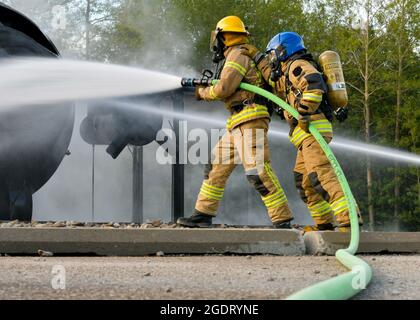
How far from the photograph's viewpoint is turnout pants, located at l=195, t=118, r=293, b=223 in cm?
576

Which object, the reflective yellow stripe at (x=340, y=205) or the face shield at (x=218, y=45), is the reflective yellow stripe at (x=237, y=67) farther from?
the reflective yellow stripe at (x=340, y=205)

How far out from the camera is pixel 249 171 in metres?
5.75

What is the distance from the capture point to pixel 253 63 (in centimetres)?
600

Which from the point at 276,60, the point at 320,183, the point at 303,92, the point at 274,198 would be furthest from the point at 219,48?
the point at 320,183

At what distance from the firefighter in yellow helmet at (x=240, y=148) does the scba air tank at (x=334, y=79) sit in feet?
1.88

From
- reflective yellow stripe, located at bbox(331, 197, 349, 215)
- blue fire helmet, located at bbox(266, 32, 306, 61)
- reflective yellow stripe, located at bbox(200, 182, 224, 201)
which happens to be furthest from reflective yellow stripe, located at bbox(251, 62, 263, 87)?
reflective yellow stripe, located at bbox(331, 197, 349, 215)

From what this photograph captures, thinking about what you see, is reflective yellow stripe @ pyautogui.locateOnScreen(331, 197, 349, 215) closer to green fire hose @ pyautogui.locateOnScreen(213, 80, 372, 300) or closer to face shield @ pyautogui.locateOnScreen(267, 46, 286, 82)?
green fire hose @ pyautogui.locateOnScreen(213, 80, 372, 300)

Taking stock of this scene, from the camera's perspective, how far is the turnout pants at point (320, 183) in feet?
17.8

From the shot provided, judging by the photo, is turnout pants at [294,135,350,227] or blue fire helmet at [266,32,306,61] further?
blue fire helmet at [266,32,306,61]

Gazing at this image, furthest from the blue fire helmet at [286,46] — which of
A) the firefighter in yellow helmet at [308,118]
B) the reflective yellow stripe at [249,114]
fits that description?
the reflective yellow stripe at [249,114]

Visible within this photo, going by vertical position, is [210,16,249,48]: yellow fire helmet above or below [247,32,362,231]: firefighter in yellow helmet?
above

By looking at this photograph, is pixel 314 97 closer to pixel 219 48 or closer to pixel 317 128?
pixel 317 128

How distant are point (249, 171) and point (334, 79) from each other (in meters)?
0.91

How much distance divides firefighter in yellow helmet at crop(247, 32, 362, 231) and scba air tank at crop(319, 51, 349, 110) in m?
0.08
